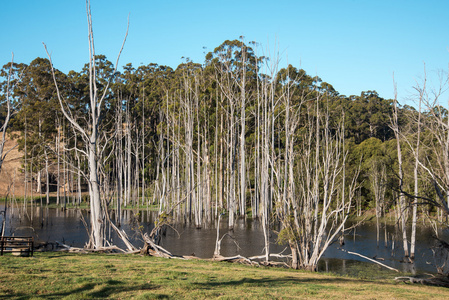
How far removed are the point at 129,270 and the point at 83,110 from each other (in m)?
40.6

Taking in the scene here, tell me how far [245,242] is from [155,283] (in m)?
14.4

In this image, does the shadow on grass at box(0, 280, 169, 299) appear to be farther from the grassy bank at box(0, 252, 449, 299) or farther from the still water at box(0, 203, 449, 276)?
the still water at box(0, 203, 449, 276)

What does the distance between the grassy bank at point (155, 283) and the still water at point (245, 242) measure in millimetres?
3743

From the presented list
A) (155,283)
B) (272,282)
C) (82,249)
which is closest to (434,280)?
(272,282)

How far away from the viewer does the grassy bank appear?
7812 mm

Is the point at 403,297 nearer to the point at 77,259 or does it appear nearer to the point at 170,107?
the point at 77,259

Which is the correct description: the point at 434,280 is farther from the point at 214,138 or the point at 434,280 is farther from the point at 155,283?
the point at 214,138

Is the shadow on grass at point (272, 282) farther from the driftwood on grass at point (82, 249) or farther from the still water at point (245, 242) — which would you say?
the driftwood on grass at point (82, 249)

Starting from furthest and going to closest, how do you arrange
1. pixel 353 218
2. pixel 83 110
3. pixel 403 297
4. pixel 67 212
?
pixel 83 110
pixel 67 212
pixel 353 218
pixel 403 297

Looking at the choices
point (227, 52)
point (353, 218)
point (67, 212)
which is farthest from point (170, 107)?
point (353, 218)

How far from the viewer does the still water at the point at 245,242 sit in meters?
17.9

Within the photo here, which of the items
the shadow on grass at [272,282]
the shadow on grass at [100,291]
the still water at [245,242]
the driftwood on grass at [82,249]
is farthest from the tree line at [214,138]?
the shadow on grass at [100,291]

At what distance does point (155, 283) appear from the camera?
8.67 m

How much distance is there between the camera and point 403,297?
9.12 meters
